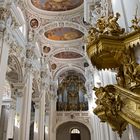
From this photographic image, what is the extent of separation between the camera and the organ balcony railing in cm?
262

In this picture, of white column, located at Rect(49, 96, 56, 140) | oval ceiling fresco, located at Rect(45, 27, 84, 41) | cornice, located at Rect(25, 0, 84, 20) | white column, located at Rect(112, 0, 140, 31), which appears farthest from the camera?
white column, located at Rect(49, 96, 56, 140)

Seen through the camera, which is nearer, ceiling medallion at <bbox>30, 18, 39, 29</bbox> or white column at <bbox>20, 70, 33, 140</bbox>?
white column at <bbox>20, 70, 33, 140</bbox>

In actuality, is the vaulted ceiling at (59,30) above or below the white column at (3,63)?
above

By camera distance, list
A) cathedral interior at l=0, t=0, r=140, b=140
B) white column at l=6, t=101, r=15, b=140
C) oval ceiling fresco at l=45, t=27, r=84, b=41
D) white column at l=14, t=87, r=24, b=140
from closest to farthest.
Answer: cathedral interior at l=0, t=0, r=140, b=140 < white column at l=14, t=87, r=24, b=140 < oval ceiling fresco at l=45, t=27, r=84, b=41 < white column at l=6, t=101, r=15, b=140

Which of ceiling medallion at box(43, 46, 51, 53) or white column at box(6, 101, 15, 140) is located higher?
ceiling medallion at box(43, 46, 51, 53)

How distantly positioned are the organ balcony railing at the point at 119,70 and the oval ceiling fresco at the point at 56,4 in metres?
9.80

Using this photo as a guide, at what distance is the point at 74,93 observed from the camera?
21406mm

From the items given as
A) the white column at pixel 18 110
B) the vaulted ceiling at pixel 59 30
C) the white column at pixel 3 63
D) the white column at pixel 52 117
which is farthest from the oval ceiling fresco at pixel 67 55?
the white column at pixel 3 63

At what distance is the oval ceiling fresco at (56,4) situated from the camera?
41.8 ft

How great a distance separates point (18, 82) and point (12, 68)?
0.78 metres

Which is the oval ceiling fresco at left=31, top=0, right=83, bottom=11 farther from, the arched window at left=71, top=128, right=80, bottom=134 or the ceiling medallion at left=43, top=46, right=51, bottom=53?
the arched window at left=71, top=128, right=80, bottom=134

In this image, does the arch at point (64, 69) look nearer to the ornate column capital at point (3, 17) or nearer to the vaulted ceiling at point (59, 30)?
the vaulted ceiling at point (59, 30)

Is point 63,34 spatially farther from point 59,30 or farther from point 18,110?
point 18,110

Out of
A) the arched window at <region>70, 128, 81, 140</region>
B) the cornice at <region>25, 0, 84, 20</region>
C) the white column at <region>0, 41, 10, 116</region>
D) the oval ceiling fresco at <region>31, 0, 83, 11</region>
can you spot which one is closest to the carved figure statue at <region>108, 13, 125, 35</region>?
the white column at <region>0, 41, 10, 116</region>
